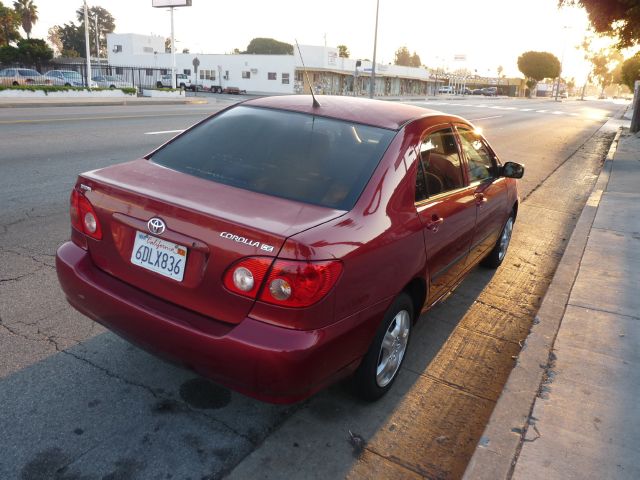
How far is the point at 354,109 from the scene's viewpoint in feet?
12.0

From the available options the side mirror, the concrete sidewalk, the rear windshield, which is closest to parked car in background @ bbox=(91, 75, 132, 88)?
the side mirror

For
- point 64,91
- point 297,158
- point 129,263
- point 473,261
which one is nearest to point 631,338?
point 473,261

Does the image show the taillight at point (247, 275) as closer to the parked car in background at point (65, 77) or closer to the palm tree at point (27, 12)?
the parked car in background at point (65, 77)

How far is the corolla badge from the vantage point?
237cm

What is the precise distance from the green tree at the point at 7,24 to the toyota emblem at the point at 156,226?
230ft

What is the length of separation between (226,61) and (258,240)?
64.4 meters

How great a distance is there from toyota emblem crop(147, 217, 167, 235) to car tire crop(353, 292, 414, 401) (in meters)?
1.18

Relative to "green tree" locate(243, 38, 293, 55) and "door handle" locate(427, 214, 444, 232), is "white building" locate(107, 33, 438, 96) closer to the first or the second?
"green tree" locate(243, 38, 293, 55)

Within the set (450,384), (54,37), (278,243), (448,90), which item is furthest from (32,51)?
(54,37)

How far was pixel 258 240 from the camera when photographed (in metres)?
2.38

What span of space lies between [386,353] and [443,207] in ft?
3.24

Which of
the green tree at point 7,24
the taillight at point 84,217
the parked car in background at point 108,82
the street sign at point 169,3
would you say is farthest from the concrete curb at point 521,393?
the green tree at point 7,24

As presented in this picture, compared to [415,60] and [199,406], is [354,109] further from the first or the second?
[415,60]

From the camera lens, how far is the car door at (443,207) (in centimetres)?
329
